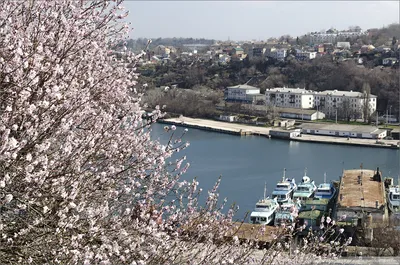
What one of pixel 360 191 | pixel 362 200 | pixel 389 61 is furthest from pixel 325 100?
pixel 362 200

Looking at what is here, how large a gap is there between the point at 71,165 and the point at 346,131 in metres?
9.73

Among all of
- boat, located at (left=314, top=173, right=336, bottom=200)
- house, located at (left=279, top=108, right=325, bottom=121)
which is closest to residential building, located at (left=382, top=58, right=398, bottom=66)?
house, located at (left=279, top=108, right=325, bottom=121)

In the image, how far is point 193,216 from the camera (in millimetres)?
1281

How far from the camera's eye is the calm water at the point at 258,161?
6246 mm

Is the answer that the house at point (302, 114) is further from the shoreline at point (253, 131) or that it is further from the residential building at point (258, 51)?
the residential building at point (258, 51)

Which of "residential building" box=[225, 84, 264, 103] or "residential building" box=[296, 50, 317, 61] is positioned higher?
"residential building" box=[296, 50, 317, 61]

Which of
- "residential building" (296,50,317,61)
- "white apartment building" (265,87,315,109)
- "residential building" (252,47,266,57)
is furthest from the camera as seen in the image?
"residential building" (252,47,266,57)

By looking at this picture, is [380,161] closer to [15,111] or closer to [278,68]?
[15,111]

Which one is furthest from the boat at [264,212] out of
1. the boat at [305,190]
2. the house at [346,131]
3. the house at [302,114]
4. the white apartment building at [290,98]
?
the white apartment building at [290,98]

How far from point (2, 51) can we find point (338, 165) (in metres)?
7.09

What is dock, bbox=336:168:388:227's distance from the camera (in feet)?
14.4

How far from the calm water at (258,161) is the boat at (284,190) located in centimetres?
15

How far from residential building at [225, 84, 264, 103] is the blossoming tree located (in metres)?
A: 12.8

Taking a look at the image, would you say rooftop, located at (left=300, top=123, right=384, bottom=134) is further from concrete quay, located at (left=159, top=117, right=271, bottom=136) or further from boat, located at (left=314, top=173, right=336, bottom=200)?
boat, located at (left=314, top=173, right=336, bottom=200)
